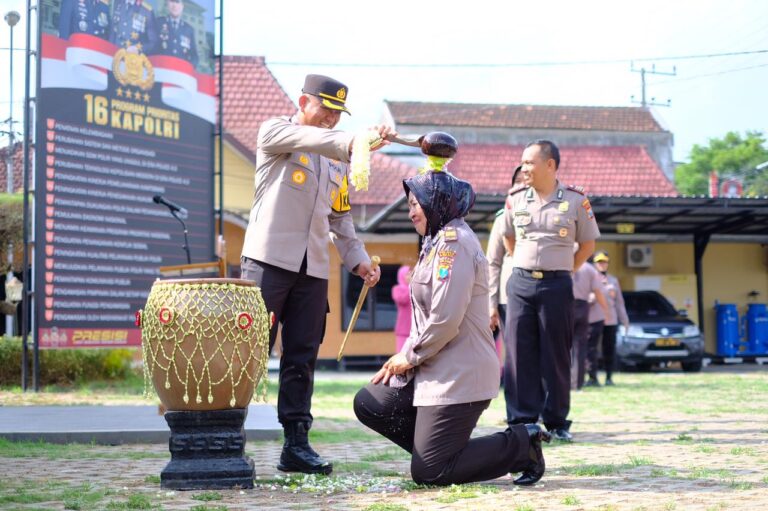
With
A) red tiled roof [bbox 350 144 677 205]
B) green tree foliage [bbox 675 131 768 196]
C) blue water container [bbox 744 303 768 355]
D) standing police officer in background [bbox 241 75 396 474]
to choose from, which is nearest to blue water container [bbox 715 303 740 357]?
blue water container [bbox 744 303 768 355]

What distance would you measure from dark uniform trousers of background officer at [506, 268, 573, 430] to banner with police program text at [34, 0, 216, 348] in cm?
572

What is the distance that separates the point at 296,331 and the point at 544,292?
2.15 m

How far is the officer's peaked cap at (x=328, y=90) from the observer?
5.55 m

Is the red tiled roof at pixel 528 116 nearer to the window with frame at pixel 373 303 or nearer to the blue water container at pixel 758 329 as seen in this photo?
the window with frame at pixel 373 303

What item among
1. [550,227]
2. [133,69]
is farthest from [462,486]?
[133,69]

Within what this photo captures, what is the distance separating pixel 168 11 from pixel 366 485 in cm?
972

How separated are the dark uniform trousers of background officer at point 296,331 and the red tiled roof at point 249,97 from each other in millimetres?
21669

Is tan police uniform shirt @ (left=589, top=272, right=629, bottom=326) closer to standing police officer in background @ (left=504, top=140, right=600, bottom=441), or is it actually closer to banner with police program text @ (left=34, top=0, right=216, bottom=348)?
banner with police program text @ (left=34, top=0, right=216, bottom=348)

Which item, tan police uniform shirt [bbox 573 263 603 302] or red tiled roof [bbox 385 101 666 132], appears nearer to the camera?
tan police uniform shirt [bbox 573 263 603 302]

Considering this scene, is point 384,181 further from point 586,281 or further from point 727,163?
point 727,163

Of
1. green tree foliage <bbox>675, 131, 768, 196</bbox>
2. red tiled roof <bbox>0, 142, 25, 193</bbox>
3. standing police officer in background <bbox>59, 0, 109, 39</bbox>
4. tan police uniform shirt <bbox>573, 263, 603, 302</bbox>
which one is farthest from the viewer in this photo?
green tree foliage <bbox>675, 131, 768, 196</bbox>

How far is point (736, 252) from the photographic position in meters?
26.4

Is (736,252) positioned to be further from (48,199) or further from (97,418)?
(97,418)

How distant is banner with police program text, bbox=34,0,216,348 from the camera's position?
11953 millimetres
